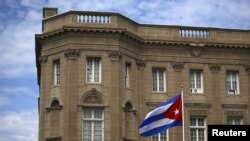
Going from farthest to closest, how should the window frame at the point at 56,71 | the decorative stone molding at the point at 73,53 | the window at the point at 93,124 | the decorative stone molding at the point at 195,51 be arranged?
the decorative stone molding at the point at 195,51 < the window frame at the point at 56,71 < the decorative stone molding at the point at 73,53 < the window at the point at 93,124

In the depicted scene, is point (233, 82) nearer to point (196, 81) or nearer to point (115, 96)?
point (196, 81)

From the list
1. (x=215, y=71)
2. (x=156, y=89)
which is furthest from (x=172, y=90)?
(x=215, y=71)

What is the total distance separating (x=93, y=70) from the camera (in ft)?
126

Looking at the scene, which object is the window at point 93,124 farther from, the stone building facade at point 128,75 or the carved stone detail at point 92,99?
the carved stone detail at point 92,99

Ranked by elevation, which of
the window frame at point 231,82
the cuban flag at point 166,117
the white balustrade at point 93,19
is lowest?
the cuban flag at point 166,117

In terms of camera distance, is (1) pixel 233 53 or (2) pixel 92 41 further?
(1) pixel 233 53

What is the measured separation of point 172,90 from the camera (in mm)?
40719

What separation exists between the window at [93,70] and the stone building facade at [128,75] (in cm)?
7

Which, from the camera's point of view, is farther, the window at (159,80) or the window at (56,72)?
the window at (159,80)

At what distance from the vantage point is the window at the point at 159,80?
41.0 m

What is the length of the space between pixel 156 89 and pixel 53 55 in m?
8.29

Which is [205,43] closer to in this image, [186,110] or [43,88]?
[186,110]

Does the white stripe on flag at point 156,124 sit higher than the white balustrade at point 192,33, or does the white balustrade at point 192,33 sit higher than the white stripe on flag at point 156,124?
the white balustrade at point 192,33

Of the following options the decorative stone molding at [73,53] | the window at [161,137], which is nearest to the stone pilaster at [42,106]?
the decorative stone molding at [73,53]
